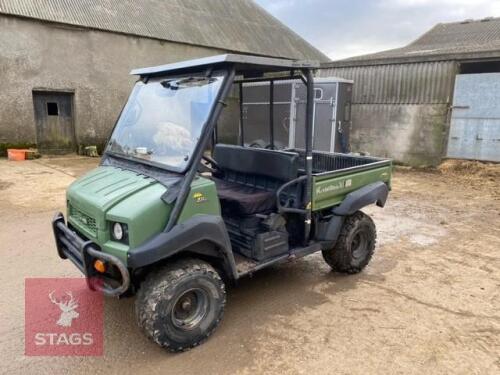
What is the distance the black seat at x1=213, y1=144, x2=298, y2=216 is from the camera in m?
3.58

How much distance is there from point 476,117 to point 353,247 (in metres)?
8.38

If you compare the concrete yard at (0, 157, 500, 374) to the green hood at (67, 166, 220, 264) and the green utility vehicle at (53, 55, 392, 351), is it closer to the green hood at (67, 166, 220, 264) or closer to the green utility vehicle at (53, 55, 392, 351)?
the green utility vehicle at (53, 55, 392, 351)

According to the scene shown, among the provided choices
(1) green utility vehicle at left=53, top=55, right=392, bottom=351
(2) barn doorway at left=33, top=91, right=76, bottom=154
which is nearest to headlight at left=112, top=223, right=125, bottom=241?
(1) green utility vehicle at left=53, top=55, right=392, bottom=351

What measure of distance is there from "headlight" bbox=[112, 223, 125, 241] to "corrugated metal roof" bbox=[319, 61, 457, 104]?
35.5ft

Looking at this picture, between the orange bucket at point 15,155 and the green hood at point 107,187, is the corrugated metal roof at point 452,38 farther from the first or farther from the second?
the green hood at point 107,187

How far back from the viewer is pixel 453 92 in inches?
427

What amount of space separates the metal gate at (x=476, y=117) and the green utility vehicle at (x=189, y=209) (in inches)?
319

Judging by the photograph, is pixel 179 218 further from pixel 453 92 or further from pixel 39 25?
pixel 39 25

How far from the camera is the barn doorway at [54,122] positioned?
40.9 feet

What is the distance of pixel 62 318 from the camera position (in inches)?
132

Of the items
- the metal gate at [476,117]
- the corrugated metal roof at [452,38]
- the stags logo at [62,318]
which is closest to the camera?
the stags logo at [62,318]

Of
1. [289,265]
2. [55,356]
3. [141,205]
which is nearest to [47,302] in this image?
[55,356]

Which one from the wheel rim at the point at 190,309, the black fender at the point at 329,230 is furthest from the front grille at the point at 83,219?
the black fender at the point at 329,230

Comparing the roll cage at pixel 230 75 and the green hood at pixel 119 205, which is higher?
the roll cage at pixel 230 75
